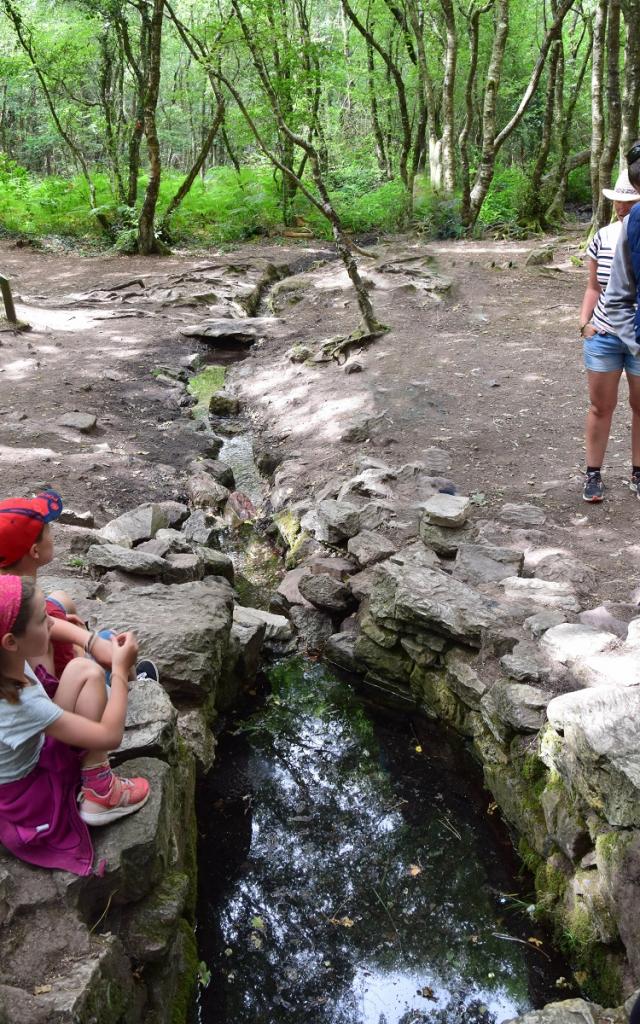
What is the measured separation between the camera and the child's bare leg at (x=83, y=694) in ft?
8.16

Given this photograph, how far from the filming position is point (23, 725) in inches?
87.5

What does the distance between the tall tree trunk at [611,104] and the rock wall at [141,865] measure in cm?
958

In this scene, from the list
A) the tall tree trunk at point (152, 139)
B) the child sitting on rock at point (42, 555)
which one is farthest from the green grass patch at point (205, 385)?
the tall tree trunk at point (152, 139)

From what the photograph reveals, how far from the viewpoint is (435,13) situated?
21.0 metres

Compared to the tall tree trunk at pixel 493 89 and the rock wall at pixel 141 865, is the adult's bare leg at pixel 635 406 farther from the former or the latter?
the tall tree trunk at pixel 493 89

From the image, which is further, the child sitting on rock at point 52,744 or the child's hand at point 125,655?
the child's hand at point 125,655

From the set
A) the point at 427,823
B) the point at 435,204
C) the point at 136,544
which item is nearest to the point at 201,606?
the point at 136,544

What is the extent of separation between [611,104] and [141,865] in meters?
12.6

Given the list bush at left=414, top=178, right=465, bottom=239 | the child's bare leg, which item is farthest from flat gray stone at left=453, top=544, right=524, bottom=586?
bush at left=414, top=178, right=465, bottom=239

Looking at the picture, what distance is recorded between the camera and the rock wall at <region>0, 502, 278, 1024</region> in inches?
90.0

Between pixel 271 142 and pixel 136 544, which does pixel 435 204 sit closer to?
pixel 271 142

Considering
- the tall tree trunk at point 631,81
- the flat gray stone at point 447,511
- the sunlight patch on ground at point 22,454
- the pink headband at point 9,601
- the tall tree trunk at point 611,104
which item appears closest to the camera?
the pink headband at point 9,601

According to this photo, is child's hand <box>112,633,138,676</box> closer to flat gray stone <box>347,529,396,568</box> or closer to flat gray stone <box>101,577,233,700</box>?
flat gray stone <box>101,577,233,700</box>

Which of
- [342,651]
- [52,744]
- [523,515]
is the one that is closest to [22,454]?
[342,651]
